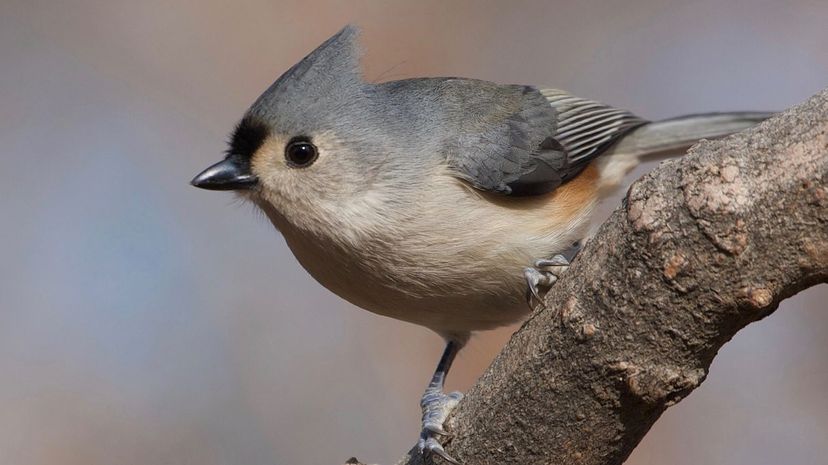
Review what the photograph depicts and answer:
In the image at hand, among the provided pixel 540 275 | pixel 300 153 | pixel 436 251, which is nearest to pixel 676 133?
pixel 540 275

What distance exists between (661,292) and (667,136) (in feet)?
5.41

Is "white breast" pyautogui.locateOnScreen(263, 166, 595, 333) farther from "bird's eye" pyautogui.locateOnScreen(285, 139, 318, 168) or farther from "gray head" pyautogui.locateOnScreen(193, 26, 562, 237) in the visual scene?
"bird's eye" pyautogui.locateOnScreen(285, 139, 318, 168)

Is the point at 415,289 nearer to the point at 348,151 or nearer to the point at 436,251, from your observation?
the point at 436,251

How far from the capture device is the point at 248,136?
2520 millimetres

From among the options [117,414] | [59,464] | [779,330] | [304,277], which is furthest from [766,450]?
[59,464]

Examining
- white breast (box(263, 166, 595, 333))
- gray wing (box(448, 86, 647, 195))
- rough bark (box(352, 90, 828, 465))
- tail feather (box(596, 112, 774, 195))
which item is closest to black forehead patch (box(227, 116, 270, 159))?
white breast (box(263, 166, 595, 333))

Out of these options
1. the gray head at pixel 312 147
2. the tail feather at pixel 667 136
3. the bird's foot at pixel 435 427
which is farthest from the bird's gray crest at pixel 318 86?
the tail feather at pixel 667 136

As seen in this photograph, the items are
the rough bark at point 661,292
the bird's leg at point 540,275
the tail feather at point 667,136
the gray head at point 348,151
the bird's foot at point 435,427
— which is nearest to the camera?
the rough bark at point 661,292

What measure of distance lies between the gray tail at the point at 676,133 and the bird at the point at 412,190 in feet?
1.19

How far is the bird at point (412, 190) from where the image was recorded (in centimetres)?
235

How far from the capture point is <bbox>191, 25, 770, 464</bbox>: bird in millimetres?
2352

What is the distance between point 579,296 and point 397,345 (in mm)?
2234

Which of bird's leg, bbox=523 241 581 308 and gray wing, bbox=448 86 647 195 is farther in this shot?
gray wing, bbox=448 86 647 195

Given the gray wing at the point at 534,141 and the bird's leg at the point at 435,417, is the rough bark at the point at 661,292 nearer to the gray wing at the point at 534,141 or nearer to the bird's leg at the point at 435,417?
the bird's leg at the point at 435,417
